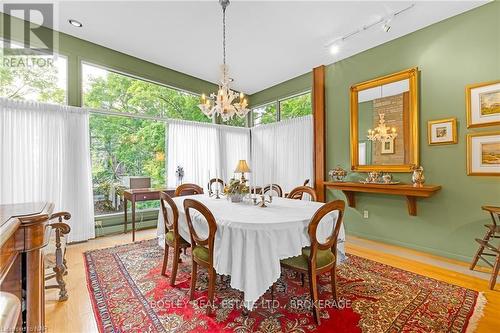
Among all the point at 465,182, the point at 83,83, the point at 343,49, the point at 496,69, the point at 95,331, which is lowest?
the point at 95,331

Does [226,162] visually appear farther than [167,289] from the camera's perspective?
Yes

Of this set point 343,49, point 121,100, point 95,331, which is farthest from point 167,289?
point 343,49

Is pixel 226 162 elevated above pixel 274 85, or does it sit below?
below

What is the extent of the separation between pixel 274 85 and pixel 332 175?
265cm

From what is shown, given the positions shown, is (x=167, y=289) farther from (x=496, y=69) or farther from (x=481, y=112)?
(x=496, y=69)

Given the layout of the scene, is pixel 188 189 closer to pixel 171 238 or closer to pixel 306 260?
pixel 171 238

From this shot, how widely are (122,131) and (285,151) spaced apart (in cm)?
325

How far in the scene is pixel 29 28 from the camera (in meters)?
3.38

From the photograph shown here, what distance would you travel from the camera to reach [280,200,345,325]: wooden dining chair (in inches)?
69.0

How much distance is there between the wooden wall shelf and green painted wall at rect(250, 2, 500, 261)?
0.44ft

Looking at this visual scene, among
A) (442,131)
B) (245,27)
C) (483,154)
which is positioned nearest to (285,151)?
(245,27)

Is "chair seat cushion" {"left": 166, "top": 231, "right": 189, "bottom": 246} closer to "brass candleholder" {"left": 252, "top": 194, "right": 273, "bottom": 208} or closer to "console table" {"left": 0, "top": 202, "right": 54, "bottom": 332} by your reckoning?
"brass candleholder" {"left": 252, "top": 194, "right": 273, "bottom": 208}

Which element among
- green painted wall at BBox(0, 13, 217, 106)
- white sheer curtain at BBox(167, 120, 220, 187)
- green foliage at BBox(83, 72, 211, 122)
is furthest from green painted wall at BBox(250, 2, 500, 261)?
green painted wall at BBox(0, 13, 217, 106)

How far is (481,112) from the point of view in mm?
2791
